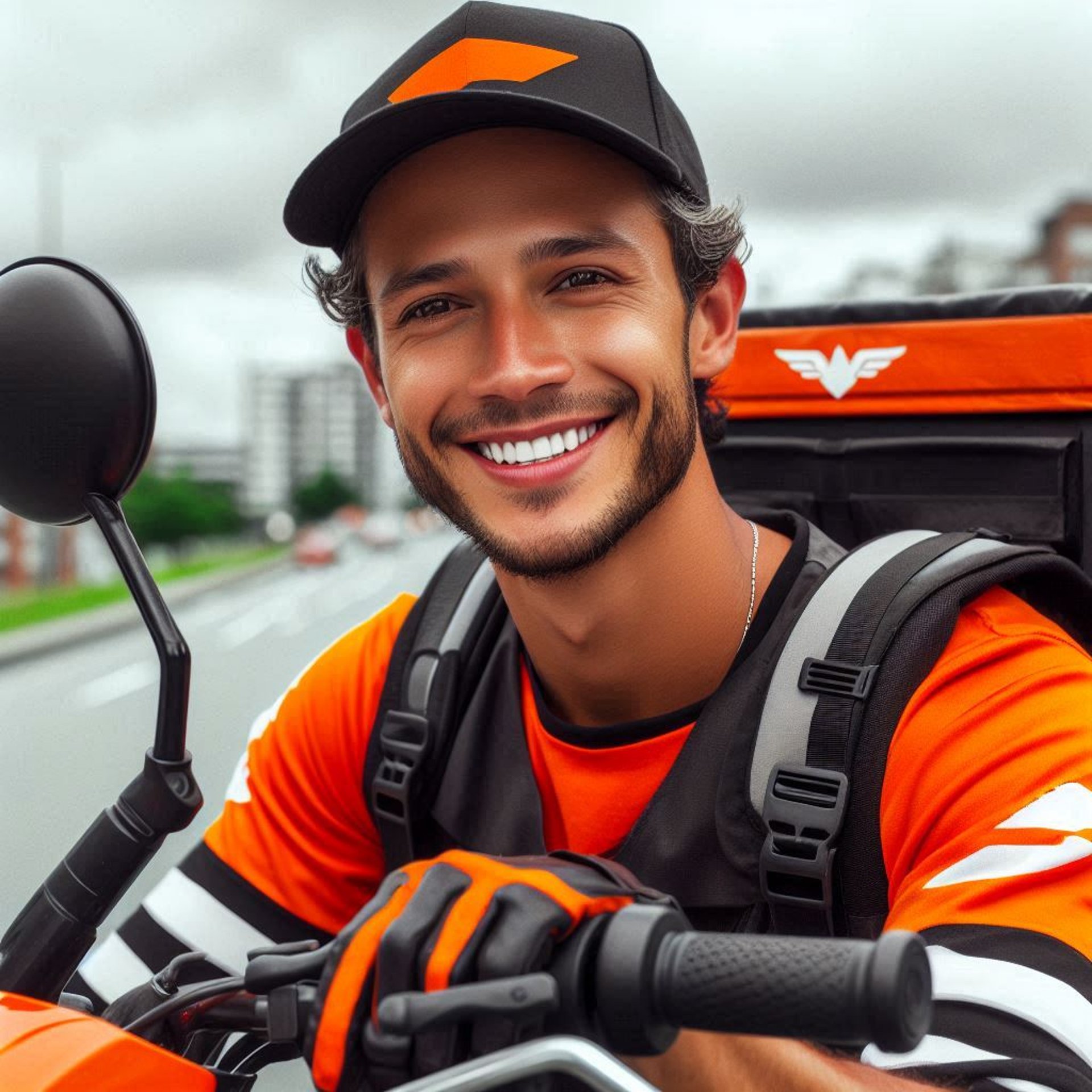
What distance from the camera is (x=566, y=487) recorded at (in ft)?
5.62

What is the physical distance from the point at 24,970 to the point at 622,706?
0.94m

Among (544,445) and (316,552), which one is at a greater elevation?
(544,445)

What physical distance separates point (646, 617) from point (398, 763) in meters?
0.38

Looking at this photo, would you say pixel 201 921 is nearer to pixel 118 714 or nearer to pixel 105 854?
pixel 105 854

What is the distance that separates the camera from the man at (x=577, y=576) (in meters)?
1.40

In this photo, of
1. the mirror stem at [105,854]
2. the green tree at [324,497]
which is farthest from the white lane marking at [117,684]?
the green tree at [324,497]

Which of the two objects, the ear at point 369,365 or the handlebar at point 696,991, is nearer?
the handlebar at point 696,991

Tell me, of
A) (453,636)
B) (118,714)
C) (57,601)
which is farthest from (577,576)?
(57,601)

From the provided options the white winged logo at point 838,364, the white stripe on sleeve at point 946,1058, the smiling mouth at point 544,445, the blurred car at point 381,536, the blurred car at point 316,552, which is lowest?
the blurred car at point 381,536

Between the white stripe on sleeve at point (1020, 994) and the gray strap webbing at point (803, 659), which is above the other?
the gray strap webbing at point (803, 659)

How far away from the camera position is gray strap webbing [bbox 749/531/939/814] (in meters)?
1.46

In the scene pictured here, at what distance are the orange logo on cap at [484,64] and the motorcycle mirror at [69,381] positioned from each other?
61cm

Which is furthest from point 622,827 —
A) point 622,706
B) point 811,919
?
point 811,919

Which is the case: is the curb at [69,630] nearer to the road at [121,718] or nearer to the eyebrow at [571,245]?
the road at [121,718]
